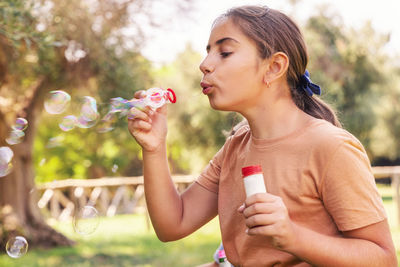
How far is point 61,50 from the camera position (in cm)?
782

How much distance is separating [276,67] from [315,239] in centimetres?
66

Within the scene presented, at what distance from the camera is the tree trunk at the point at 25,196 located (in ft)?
27.4

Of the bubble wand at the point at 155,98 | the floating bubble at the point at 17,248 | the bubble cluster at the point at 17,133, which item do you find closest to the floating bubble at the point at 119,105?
the bubble wand at the point at 155,98

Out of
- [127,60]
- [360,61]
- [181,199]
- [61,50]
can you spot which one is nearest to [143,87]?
[127,60]

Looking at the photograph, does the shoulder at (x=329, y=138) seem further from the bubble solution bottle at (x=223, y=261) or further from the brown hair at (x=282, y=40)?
the bubble solution bottle at (x=223, y=261)

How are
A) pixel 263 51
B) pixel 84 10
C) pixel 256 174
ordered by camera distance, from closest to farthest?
1. pixel 256 174
2. pixel 263 51
3. pixel 84 10

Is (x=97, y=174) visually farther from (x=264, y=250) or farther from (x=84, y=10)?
(x=264, y=250)

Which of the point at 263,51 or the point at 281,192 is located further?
the point at 263,51

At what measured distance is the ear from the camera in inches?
72.8

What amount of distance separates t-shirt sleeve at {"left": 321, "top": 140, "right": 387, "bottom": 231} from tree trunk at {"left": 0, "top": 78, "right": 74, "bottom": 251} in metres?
7.37

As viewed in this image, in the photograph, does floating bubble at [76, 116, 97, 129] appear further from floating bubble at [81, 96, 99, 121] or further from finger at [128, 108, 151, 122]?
finger at [128, 108, 151, 122]

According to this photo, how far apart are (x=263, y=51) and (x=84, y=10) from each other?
590 cm

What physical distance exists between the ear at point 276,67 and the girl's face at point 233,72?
26 mm

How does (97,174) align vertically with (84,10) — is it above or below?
below
